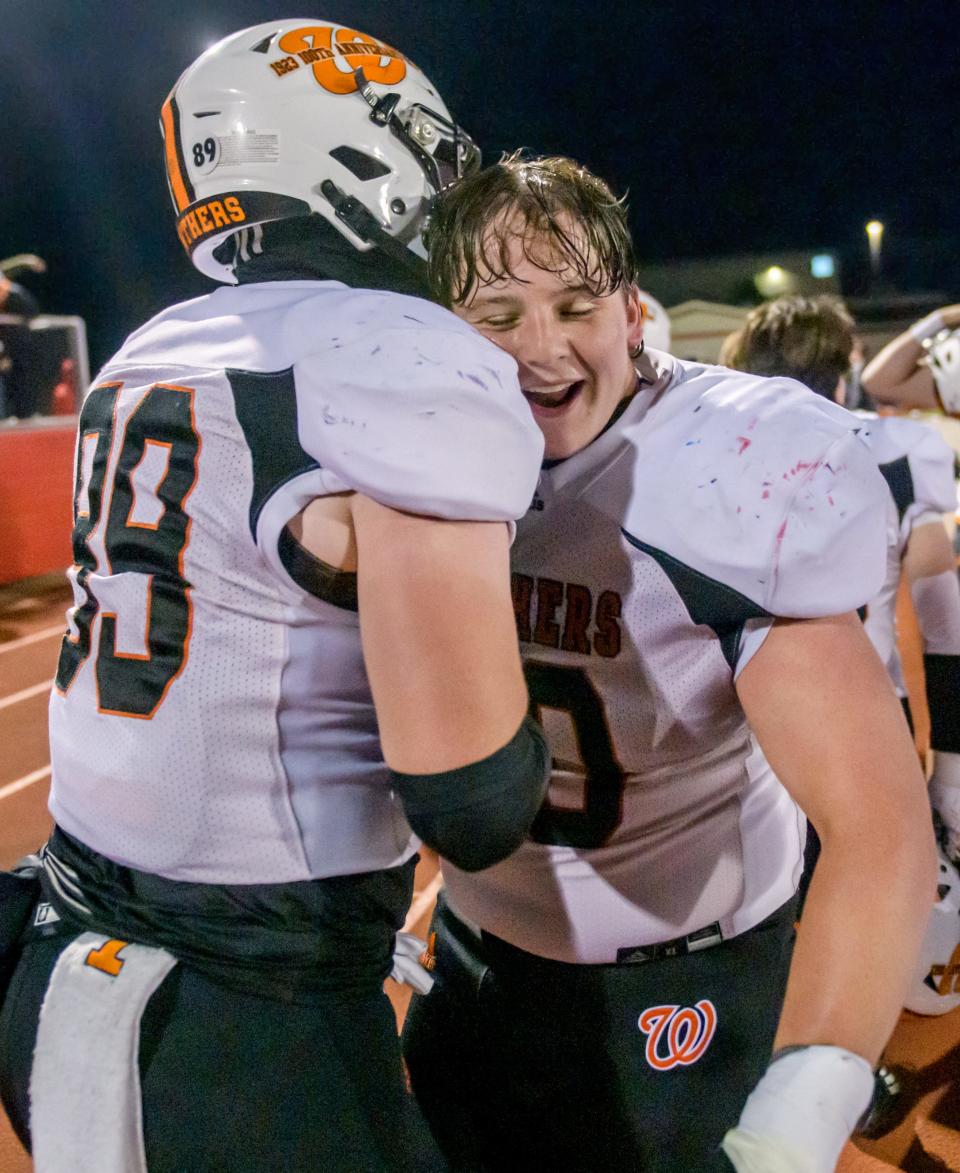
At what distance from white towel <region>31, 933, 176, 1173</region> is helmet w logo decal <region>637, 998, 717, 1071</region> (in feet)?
2.47

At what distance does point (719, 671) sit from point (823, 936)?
0.39 meters

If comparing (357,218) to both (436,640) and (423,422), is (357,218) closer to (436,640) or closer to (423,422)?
(423,422)

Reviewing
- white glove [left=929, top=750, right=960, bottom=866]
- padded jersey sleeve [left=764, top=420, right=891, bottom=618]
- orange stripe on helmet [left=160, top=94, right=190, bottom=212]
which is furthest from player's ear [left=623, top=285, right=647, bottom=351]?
white glove [left=929, top=750, right=960, bottom=866]

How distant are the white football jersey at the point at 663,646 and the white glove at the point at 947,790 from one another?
3.69ft

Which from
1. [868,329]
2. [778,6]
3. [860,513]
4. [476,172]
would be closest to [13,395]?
[476,172]

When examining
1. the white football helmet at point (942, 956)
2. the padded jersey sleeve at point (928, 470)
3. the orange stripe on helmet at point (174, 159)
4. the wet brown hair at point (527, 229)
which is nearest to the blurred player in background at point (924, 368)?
the padded jersey sleeve at point (928, 470)

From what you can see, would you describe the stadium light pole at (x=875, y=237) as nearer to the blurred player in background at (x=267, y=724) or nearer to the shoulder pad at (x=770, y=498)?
the shoulder pad at (x=770, y=498)

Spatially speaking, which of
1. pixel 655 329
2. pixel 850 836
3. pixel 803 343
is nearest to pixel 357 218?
pixel 850 836

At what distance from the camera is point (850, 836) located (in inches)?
40.0

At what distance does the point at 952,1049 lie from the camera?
8.96 feet

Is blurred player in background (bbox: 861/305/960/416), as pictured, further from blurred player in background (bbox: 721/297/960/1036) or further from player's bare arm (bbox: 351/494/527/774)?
player's bare arm (bbox: 351/494/527/774)

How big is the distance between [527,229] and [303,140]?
345 mm

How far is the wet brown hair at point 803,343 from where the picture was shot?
9.07ft

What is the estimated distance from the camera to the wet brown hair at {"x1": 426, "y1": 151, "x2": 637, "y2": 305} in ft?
4.48
